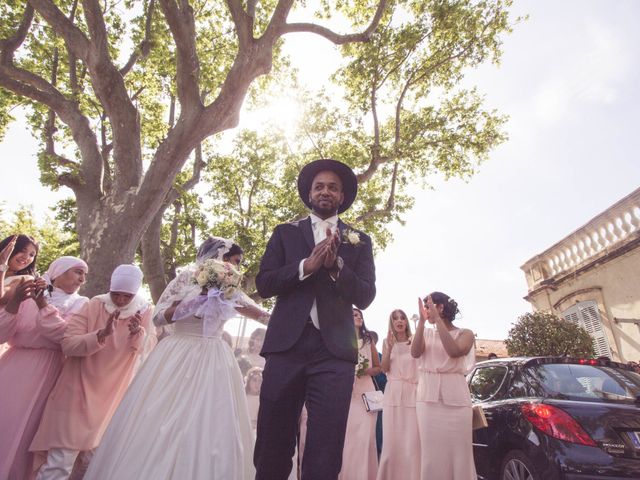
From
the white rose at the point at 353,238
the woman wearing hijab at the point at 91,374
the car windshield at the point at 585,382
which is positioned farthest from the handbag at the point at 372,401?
the white rose at the point at 353,238

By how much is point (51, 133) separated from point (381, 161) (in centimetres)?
975

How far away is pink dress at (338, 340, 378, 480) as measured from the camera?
220 inches

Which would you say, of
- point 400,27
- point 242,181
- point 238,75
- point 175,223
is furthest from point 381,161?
point 175,223

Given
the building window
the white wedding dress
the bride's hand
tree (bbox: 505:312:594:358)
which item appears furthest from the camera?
the building window

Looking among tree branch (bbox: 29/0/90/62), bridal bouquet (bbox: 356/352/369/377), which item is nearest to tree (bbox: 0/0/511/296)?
tree branch (bbox: 29/0/90/62)

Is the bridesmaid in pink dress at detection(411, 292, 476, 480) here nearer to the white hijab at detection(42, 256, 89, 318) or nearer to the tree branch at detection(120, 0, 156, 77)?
the white hijab at detection(42, 256, 89, 318)

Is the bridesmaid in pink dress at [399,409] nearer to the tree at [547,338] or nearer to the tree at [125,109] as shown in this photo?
the tree at [125,109]

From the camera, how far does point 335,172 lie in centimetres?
288

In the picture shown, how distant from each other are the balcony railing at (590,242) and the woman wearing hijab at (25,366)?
13990 mm

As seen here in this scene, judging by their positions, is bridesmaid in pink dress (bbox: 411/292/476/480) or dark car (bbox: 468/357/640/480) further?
bridesmaid in pink dress (bbox: 411/292/476/480)

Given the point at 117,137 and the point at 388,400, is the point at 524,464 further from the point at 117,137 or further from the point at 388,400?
the point at 117,137

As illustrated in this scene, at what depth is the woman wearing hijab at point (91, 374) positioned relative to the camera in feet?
11.7

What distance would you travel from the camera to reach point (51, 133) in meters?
10.5

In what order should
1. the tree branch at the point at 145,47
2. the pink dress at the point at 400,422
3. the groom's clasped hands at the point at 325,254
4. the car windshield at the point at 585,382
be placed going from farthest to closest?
the tree branch at the point at 145,47 < the pink dress at the point at 400,422 < the car windshield at the point at 585,382 < the groom's clasped hands at the point at 325,254
